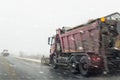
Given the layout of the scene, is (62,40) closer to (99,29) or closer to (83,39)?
(83,39)

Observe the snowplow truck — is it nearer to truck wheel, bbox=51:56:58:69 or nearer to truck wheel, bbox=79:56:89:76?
truck wheel, bbox=79:56:89:76

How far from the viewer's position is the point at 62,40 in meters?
Result: 21.6

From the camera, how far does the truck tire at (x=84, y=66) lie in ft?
54.0

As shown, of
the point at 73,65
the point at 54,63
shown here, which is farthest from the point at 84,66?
the point at 54,63

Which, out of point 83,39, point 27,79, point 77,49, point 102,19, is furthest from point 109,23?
point 27,79

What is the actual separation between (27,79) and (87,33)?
434 cm

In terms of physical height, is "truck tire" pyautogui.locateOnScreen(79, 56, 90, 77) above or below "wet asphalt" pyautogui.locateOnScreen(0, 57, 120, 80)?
above

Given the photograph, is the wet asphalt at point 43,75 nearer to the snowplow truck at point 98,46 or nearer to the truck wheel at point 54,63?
the snowplow truck at point 98,46

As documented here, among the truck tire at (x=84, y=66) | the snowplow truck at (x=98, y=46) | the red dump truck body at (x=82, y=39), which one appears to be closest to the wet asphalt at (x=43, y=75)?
the truck tire at (x=84, y=66)

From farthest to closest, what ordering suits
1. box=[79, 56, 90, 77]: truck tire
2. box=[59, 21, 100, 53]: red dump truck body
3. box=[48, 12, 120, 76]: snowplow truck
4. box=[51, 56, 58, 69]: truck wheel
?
box=[51, 56, 58, 69]: truck wheel, box=[79, 56, 90, 77]: truck tire, box=[59, 21, 100, 53]: red dump truck body, box=[48, 12, 120, 76]: snowplow truck

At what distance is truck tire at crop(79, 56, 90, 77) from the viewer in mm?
16469

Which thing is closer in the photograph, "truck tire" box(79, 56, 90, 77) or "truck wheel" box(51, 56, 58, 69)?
"truck tire" box(79, 56, 90, 77)

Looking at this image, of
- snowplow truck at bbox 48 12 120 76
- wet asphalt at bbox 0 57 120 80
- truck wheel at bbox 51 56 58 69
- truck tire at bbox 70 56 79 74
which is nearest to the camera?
wet asphalt at bbox 0 57 120 80

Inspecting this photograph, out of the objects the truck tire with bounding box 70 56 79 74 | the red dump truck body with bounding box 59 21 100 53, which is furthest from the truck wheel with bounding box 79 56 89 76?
the truck tire with bounding box 70 56 79 74
